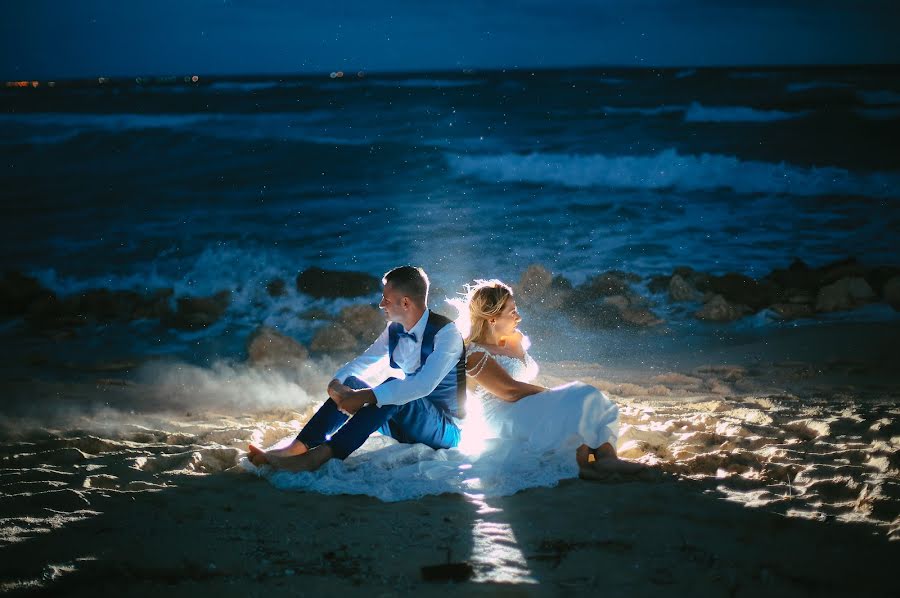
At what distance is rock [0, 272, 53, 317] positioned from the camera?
1088cm

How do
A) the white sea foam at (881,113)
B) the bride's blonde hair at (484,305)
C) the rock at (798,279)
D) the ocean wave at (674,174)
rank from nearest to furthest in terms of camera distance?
the bride's blonde hair at (484,305), the rock at (798,279), the ocean wave at (674,174), the white sea foam at (881,113)

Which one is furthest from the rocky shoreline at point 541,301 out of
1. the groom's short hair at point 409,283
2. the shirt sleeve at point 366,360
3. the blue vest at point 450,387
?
the groom's short hair at point 409,283

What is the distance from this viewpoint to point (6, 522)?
360 centimetres

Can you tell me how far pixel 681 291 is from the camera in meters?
9.84

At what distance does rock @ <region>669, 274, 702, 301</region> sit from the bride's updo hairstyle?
223 inches

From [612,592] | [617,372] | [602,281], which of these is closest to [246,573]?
[612,592]

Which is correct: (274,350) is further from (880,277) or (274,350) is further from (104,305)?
(880,277)

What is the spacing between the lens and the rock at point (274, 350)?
27.5 ft

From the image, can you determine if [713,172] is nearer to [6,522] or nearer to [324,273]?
[324,273]

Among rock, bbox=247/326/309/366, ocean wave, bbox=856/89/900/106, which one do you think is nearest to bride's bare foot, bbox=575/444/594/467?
rock, bbox=247/326/309/366

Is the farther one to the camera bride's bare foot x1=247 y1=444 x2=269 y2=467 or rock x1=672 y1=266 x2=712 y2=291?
rock x1=672 y1=266 x2=712 y2=291

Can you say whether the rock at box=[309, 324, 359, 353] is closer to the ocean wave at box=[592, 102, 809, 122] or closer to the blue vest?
the blue vest

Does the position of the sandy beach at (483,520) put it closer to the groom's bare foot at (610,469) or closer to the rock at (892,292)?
the groom's bare foot at (610,469)

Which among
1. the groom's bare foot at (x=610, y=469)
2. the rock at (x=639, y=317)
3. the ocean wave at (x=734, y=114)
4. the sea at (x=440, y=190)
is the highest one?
the ocean wave at (x=734, y=114)
